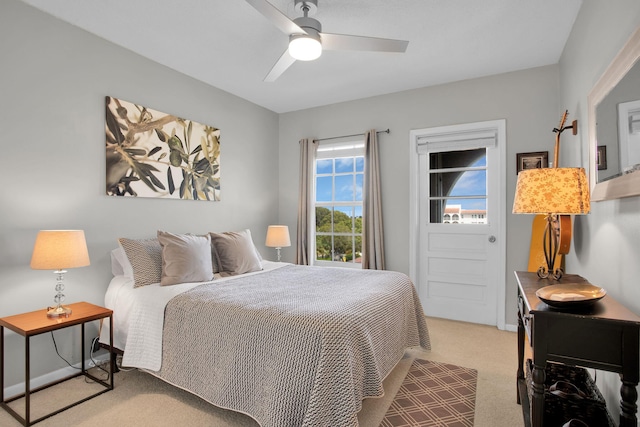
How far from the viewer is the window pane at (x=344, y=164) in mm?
4621

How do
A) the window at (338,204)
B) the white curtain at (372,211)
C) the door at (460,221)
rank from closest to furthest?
the door at (460,221)
the white curtain at (372,211)
the window at (338,204)

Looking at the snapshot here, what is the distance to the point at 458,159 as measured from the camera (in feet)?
13.0

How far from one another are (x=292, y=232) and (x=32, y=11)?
3.41 m

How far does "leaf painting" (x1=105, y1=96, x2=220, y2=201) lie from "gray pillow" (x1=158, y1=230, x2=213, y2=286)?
68cm

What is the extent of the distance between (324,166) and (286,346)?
3.34m

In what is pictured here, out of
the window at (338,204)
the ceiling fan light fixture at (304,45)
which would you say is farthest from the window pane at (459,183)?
the ceiling fan light fixture at (304,45)

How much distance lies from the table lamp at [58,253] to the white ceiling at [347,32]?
5.35ft

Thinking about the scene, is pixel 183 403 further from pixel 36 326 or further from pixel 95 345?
pixel 95 345

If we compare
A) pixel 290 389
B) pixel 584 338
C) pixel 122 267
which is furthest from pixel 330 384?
pixel 122 267

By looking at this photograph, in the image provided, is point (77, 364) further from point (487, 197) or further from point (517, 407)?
point (487, 197)

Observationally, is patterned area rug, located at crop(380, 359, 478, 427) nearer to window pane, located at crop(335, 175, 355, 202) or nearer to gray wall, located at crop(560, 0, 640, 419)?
gray wall, located at crop(560, 0, 640, 419)

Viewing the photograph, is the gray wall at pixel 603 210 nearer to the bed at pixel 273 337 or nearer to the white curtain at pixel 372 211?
the bed at pixel 273 337

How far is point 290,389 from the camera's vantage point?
5.60 feet

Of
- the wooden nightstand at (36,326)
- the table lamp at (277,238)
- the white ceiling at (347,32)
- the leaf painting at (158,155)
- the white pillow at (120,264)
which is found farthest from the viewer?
the table lamp at (277,238)
